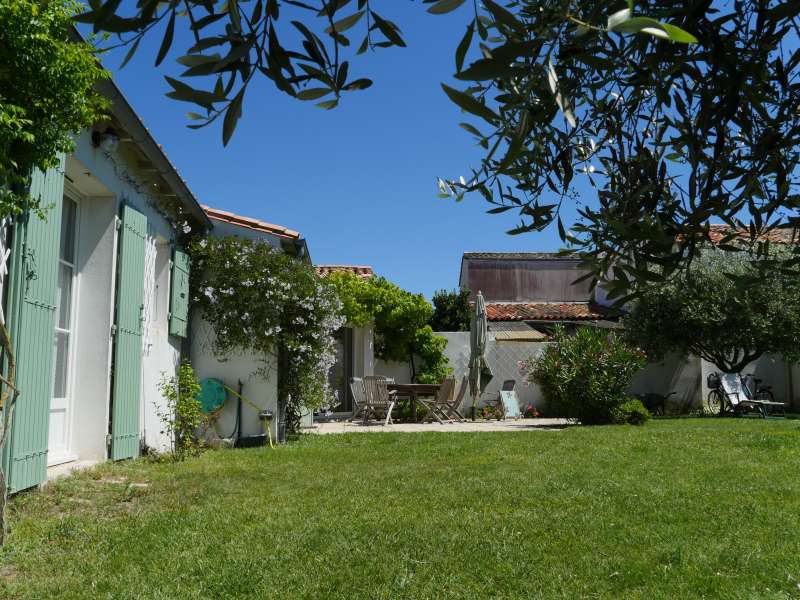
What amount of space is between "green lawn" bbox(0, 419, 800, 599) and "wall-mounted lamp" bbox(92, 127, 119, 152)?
276 centimetres

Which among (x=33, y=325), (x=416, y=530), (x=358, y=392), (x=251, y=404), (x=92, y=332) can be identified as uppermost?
(x=92, y=332)

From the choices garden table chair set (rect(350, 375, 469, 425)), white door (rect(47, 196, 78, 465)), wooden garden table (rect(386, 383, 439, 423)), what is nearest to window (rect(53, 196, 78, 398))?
white door (rect(47, 196, 78, 465))

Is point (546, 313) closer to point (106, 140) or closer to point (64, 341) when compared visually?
point (64, 341)

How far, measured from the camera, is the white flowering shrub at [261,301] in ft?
29.5

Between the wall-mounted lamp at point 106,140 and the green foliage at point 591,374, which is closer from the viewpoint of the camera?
the wall-mounted lamp at point 106,140

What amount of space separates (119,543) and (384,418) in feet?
35.9

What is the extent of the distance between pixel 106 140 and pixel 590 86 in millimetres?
5024

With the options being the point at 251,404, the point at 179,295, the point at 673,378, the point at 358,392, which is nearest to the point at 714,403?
the point at 673,378

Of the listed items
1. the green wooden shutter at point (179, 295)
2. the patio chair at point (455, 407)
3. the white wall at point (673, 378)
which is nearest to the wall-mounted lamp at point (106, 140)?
the green wooden shutter at point (179, 295)

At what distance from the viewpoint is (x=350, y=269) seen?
18406mm

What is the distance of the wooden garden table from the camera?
45.3 ft

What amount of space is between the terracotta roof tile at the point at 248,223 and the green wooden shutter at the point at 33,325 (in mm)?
4441

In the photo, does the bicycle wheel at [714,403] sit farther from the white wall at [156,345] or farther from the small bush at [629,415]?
the white wall at [156,345]

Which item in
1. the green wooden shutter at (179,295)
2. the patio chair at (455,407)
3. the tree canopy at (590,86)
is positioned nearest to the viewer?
the tree canopy at (590,86)
